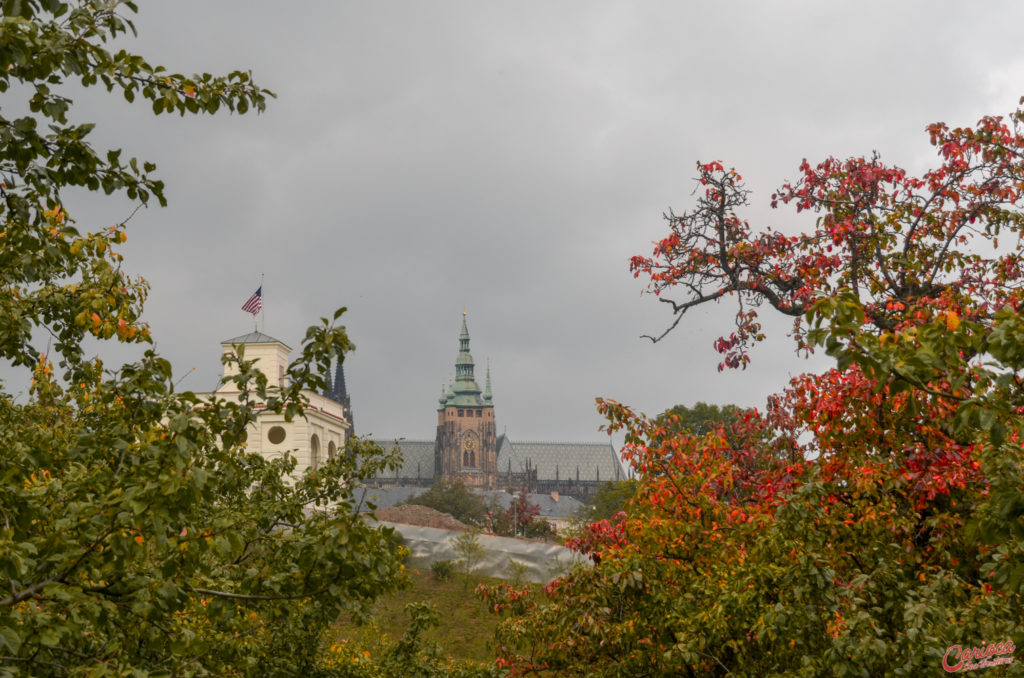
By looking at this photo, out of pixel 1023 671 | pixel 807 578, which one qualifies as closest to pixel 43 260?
pixel 807 578

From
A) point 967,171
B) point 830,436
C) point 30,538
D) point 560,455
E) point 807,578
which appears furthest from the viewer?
point 560,455

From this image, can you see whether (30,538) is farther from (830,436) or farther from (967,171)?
(967,171)

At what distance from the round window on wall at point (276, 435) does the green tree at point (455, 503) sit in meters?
44.7

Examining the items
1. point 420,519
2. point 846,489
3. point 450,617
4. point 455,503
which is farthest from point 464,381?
point 846,489

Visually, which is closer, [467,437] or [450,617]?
[450,617]

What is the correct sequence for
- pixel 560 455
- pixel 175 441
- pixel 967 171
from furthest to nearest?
pixel 560 455
pixel 967 171
pixel 175 441

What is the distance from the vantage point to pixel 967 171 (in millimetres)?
12344

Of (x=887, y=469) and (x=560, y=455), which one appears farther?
(x=560, y=455)

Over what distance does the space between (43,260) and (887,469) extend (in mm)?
7287

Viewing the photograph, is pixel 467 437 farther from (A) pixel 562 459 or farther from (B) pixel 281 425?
(B) pixel 281 425

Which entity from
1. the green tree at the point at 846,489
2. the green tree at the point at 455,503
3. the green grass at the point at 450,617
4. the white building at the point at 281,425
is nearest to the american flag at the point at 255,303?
the white building at the point at 281,425

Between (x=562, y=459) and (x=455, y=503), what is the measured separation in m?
80.9

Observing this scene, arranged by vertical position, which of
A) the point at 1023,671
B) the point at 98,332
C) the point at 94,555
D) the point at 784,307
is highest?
the point at 784,307

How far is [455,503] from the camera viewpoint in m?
88.5
